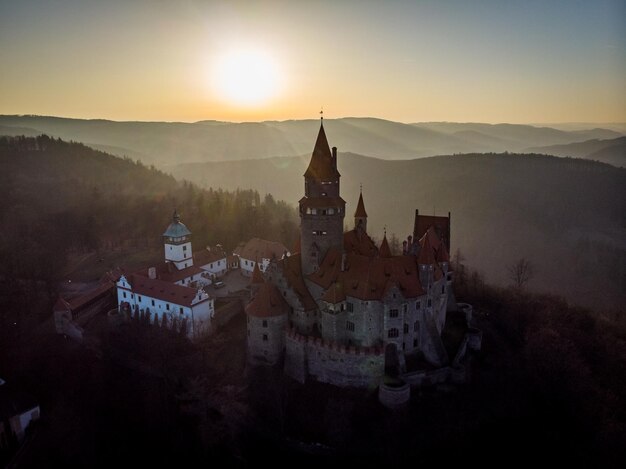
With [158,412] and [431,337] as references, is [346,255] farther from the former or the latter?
[158,412]

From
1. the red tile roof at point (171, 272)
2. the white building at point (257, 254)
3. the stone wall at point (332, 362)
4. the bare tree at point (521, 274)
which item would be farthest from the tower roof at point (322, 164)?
the bare tree at point (521, 274)

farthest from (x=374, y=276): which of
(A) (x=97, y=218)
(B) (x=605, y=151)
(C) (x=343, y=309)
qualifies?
(B) (x=605, y=151)

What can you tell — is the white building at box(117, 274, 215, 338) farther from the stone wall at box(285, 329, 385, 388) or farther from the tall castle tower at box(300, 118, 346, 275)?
the tall castle tower at box(300, 118, 346, 275)

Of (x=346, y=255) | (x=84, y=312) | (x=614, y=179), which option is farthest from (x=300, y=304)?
(x=614, y=179)

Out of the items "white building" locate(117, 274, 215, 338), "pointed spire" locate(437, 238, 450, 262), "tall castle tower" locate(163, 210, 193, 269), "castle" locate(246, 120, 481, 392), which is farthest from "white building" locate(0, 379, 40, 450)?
"pointed spire" locate(437, 238, 450, 262)

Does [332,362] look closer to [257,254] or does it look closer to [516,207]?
[257,254]

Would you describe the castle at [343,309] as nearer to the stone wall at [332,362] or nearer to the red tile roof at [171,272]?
the stone wall at [332,362]
